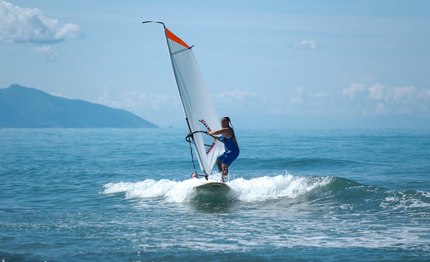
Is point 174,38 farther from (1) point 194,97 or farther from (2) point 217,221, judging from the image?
(2) point 217,221

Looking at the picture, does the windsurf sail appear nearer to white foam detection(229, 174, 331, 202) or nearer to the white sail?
the white sail

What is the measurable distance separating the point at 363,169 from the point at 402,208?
971 centimetres

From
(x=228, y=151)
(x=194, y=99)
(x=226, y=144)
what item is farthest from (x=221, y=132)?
(x=194, y=99)

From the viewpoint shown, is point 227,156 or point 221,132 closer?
point 221,132

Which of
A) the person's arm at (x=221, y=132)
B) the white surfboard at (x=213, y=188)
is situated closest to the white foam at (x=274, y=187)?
the white surfboard at (x=213, y=188)

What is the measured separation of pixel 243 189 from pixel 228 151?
4.93 feet

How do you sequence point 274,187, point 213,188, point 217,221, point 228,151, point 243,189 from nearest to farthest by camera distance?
point 217,221 → point 213,188 → point 228,151 → point 243,189 → point 274,187

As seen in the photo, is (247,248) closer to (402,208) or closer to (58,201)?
(402,208)

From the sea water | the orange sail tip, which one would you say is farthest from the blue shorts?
the orange sail tip

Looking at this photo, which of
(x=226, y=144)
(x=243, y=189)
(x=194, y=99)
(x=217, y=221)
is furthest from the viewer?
(x=243, y=189)

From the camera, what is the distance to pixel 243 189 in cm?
1149

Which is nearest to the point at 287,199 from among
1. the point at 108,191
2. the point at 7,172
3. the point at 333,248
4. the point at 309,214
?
the point at 309,214

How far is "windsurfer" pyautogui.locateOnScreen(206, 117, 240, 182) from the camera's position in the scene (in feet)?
33.5

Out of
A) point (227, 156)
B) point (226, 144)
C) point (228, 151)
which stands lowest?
point (227, 156)
